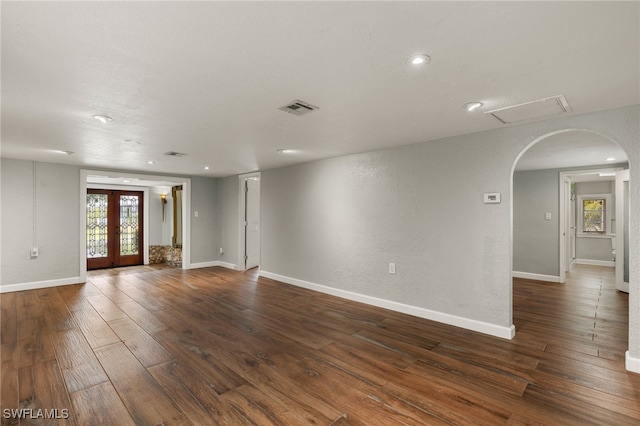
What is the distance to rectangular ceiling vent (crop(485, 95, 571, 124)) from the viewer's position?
256 cm

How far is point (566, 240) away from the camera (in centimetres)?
677

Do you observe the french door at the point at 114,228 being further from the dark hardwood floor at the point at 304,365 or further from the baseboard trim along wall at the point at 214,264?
the dark hardwood floor at the point at 304,365

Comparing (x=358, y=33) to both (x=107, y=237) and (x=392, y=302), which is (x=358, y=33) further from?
(x=107, y=237)

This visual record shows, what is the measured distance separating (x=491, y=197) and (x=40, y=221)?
7324 mm

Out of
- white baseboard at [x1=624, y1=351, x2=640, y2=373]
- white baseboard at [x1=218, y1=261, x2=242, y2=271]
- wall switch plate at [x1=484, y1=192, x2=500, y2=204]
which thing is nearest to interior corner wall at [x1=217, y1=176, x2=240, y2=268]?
white baseboard at [x1=218, y1=261, x2=242, y2=271]

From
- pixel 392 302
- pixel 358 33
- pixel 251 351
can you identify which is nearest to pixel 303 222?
pixel 392 302

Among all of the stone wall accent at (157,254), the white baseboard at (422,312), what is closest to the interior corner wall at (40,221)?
the stone wall accent at (157,254)

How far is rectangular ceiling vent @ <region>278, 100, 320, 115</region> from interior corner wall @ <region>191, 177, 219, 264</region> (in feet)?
18.4

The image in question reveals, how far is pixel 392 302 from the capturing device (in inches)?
168

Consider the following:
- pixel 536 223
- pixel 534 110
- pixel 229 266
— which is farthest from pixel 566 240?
pixel 229 266

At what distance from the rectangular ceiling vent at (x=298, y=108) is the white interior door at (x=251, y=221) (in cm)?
474

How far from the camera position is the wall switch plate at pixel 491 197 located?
11.0 ft

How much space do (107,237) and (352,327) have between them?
7.49m

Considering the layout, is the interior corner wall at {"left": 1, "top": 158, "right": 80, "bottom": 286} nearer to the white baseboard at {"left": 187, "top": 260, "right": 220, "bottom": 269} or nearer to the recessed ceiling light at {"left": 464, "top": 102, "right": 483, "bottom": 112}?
the white baseboard at {"left": 187, "top": 260, "right": 220, "bottom": 269}
